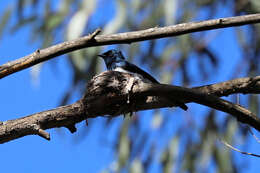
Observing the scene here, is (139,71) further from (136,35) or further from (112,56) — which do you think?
(136,35)

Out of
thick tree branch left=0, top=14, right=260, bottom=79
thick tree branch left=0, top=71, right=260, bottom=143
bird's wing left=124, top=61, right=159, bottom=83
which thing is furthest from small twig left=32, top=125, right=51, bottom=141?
bird's wing left=124, top=61, right=159, bottom=83

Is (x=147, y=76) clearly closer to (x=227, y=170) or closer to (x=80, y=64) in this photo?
(x=80, y=64)

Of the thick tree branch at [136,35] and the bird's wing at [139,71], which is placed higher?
the bird's wing at [139,71]

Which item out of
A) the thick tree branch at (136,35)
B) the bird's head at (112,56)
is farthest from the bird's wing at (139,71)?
the thick tree branch at (136,35)

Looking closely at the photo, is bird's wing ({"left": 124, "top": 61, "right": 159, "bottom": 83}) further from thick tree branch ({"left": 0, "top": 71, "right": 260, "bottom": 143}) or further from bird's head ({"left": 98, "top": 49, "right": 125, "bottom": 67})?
thick tree branch ({"left": 0, "top": 71, "right": 260, "bottom": 143})

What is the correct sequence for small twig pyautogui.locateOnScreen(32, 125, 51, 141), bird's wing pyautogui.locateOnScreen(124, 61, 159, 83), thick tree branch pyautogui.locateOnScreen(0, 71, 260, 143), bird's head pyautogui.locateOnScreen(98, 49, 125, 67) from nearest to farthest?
small twig pyautogui.locateOnScreen(32, 125, 51, 141), thick tree branch pyautogui.locateOnScreen(0, 71, 260, 143), bird's wing pyautogui.locateOnScreen(124, 61, 159, 83), bird's head pyautogui.locateOnScreen(98, 49, 125, 67)

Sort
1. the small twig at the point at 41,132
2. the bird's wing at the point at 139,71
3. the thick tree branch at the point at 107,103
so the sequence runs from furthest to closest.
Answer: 1. the bird's wing at the point at 139,71
2. the thick tree branch at the point at 107,103
3. the small twig at the point at 41,132

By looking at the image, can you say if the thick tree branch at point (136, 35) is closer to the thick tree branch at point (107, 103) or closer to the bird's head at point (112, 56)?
the thick tree branch at point (107, 103)

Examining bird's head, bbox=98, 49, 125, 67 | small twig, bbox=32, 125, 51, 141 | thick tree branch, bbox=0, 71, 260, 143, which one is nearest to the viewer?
small twig, bbox=32, 125, 51, 141

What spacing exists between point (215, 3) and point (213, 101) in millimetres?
3693

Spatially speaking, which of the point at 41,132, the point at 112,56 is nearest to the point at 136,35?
the point at 41,132

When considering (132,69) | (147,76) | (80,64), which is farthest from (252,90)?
(80,64)

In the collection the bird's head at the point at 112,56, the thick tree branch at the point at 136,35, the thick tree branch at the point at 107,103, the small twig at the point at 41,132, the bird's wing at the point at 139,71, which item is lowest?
the small twig at the point at 41,132

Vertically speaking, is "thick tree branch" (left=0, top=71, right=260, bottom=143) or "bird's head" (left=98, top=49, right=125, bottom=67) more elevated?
"bird's head" (left=98, top=49, right=125, bottom=67)
